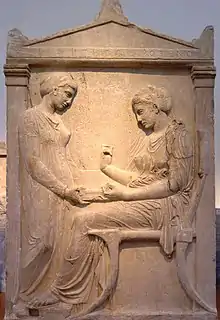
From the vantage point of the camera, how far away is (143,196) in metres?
3.94

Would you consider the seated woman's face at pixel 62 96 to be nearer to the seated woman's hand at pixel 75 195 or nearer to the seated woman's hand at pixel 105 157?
the seated woman's hand at pixel 105 157

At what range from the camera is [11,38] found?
4008 millimetres

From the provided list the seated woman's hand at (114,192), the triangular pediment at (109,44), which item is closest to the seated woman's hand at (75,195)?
the seated woman's hand at (114,192)

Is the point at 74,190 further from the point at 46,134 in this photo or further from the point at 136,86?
the point at 136,86

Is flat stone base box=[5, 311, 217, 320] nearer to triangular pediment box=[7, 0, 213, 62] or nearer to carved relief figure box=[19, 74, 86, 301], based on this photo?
carved relief figure box=[19, 74, 86, 301]

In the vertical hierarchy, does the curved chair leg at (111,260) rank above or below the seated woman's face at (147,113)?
below

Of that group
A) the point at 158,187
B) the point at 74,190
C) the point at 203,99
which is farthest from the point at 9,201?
the point at 203,99

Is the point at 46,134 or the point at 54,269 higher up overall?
the point at 46,134

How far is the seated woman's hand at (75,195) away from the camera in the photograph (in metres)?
3.91

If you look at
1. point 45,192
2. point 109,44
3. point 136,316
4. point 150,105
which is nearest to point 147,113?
point 150,105

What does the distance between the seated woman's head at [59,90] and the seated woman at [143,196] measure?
1.51ft

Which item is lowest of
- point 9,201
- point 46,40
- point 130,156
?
point 9,201

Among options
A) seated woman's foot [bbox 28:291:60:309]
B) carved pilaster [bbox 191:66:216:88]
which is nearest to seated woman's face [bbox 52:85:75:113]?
carved pilaster [bbox 191:66:216:88]

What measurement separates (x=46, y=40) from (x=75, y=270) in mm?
1667
